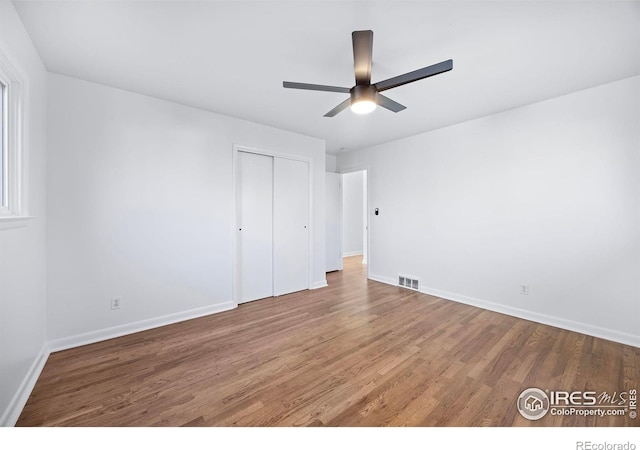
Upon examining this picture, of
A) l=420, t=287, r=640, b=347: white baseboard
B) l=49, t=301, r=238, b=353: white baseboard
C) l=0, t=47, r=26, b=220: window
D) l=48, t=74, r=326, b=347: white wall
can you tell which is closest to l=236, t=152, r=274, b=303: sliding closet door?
l=48, t=74, r=326, b=347: white wall

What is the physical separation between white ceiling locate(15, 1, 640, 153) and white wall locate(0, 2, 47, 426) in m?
0.20

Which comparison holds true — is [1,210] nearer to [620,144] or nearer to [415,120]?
[415,120]

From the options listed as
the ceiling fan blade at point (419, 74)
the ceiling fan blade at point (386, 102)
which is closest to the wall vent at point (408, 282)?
the ceiling fan blade at point (386, 102)

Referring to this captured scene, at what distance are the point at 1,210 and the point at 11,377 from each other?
101 centimetres

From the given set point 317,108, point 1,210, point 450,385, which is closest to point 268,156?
point 317,108

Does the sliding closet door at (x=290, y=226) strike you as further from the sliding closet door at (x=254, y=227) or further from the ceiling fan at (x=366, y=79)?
Result: the ceiling fan at (x=366, y=79)

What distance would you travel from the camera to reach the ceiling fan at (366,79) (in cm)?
156

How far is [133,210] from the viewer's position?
8.63 feet

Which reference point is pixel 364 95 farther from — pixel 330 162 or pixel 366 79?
pixel 330 162

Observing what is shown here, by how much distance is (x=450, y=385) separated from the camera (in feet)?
5.91

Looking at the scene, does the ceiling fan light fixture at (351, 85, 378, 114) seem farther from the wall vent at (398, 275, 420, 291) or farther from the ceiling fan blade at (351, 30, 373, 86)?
the wall vent at (398, 275, 420, 291)

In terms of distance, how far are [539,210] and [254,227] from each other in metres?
3.56

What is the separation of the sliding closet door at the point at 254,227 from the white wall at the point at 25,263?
6.00 feet

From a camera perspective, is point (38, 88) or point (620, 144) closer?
point (38, 88)
